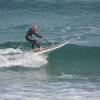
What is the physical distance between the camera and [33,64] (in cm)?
2269

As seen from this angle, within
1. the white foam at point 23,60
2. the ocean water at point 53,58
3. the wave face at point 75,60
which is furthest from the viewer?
the wave face at point 75,60

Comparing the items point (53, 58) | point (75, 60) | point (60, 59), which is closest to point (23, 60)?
point (53, 58)

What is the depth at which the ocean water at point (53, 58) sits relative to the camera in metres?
18.4

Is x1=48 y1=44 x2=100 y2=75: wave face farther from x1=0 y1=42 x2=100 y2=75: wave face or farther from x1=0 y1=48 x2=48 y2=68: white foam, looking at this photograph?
x1=0 y1=48 x2=48 y2=68: white foam

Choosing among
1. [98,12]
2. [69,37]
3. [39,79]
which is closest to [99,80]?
[39,79]

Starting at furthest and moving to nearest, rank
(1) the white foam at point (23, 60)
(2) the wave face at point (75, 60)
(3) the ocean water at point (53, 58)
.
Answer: (2) the wave face at point (75, 60), (1) the white foam at point (23, 60), (3) the ocean water at point (53, 58)

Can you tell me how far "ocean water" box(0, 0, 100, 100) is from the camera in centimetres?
1844

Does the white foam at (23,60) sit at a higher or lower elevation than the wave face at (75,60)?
higher

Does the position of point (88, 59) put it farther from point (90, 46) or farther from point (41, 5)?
point (41, 5)

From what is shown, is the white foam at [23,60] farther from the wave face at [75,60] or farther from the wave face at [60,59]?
the wave face at [75,60]

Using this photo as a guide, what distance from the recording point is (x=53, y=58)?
2502 cm

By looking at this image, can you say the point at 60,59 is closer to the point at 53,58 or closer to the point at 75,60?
the point at 53,58

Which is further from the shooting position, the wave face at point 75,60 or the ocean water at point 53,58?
the wave face at point 75,60

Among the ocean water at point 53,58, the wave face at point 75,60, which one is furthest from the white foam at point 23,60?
the wave face at point 75,60
